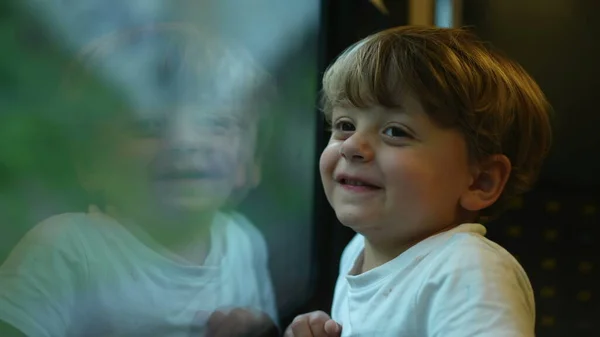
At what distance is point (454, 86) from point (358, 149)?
0.11 metres

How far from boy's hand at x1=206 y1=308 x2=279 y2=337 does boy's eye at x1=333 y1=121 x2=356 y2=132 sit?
27cm

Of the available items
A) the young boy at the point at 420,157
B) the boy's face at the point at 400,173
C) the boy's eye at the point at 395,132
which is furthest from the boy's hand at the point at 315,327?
the boy's eye at the point at 395,132

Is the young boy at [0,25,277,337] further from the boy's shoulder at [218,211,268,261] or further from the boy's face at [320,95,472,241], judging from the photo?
the boy's face at [320,95,472,241]

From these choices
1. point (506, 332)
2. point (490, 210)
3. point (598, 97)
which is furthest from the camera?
point (598, 97)

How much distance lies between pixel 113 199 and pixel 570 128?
746mm

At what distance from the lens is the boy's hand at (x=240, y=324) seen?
2.78 feet

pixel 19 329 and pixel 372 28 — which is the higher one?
pixel 372 28

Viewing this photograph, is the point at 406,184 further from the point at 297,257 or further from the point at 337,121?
the point at 297,257

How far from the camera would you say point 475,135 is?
728 mm

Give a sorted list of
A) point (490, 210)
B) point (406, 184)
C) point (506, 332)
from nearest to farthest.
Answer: point (506, 332)
point (406, 184)
point (490, 210)

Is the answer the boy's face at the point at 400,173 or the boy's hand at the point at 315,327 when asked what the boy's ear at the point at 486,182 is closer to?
the boy's face at the point at 400,173

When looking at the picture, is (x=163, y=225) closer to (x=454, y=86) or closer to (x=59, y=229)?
(x=59, y=229)

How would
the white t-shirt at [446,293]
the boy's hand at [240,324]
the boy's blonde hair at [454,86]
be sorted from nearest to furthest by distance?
the white t-shirt at [446,293]
the boy's blonde hair at [454,86]
the boy's hand at [240,324]

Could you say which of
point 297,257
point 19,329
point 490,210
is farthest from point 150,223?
point 490,210
